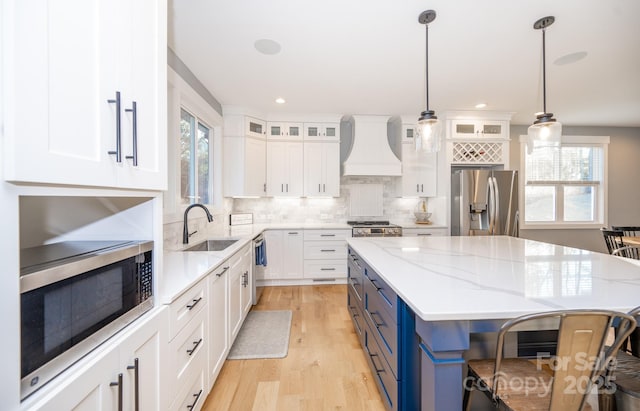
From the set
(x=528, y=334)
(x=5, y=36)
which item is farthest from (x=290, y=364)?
(x=5, y=36)

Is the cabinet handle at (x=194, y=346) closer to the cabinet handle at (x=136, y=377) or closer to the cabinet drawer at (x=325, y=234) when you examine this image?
the cabinet handle at (x=136, y=377)

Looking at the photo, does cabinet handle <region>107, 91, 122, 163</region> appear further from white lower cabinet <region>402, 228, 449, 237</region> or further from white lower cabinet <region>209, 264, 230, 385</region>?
white lower cabinet <region>402, 228, 449, 237</region>

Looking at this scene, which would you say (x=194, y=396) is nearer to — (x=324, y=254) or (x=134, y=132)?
(x=134, y=132)

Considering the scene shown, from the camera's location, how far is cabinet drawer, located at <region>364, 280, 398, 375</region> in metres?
1.32

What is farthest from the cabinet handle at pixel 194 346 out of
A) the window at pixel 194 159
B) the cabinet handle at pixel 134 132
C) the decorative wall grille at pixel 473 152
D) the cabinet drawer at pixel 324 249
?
the decorative wall grille at pixel 473 152

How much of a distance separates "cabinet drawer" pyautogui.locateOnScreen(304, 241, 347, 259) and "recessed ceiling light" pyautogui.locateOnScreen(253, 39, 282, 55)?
2561 mm

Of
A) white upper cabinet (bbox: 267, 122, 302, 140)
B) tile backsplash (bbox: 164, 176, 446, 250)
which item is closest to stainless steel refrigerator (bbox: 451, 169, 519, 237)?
tile backsplash (bbox: 164, 176, 446, 250)

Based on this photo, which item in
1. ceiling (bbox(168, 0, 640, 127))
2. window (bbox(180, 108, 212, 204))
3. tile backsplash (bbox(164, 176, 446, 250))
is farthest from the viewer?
tile backsplash (bbox(164, 176, 446, 250))

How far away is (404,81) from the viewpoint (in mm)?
3018

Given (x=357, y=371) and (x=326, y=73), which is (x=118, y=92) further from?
(x=326, y=73)

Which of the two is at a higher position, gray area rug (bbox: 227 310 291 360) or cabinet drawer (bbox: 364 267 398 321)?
cabinet drawer (bbox: 364 267 398 321)

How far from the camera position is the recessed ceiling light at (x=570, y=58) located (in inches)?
99.2

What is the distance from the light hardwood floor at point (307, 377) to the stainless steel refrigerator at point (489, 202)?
2.48m

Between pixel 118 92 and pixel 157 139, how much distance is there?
0.26m
